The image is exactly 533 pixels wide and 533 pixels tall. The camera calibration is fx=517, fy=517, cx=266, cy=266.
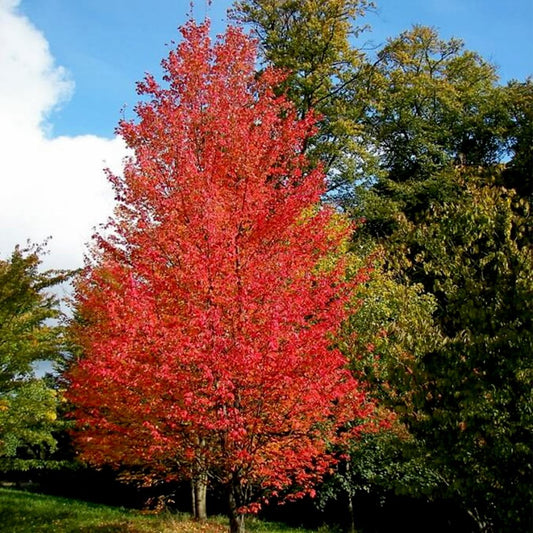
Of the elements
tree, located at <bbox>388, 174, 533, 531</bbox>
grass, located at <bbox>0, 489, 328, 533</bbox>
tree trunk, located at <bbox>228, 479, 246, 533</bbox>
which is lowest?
grass, located at <bbox>0, 489, 328, 533</bbox>

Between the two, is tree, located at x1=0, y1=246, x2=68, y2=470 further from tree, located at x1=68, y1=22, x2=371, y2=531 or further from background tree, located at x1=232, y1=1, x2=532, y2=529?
background tree, located at x1=232, y1=1, x2=532, y2=529

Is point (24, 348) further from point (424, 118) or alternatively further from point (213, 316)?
point (424, 118)

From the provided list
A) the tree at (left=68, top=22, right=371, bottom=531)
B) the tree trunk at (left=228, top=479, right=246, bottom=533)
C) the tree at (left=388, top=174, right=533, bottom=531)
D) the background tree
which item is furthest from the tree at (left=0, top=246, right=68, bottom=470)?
the tree at (left=388, top=174, right=533, bottom=531)

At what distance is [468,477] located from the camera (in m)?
6.84

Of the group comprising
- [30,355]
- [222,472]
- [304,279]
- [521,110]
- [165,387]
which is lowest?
[222,472]

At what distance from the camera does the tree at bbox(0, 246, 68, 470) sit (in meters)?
12.8

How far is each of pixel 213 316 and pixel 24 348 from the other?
6536 millimetres

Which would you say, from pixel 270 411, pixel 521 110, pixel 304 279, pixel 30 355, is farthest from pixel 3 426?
pixel 521 110

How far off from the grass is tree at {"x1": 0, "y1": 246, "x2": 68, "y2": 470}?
9.79 feet

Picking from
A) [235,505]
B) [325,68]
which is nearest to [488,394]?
[235,505]

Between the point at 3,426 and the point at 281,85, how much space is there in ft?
70.6

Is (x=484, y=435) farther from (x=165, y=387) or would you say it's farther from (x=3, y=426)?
(x=3, y=426)

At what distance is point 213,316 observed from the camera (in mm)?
9055

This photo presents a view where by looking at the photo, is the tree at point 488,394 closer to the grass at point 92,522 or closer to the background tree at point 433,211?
the background tree at point 433,211
